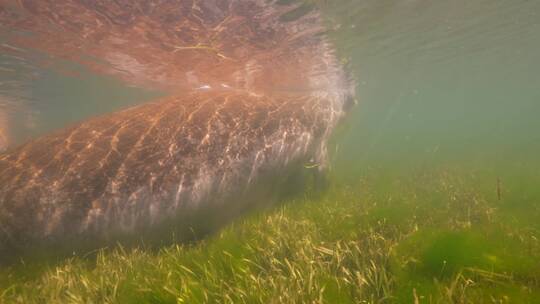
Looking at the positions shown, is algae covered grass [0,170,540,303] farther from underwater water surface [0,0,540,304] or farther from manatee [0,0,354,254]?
manatee [0,0,354,254]

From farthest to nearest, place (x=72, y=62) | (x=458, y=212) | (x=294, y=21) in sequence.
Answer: (x=72, y=62)
(x=294, y=21)
(x=458, y=212)

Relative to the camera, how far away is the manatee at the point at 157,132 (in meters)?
6.31

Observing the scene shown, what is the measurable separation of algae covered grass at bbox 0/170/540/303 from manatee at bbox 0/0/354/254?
0.90 metres

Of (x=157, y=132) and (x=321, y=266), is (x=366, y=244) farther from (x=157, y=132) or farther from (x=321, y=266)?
(x=157, y=132)

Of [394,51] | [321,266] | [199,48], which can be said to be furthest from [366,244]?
[394,51]

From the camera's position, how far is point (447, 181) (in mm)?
13742

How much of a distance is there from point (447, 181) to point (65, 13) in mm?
16134

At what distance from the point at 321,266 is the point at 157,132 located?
17.2 feet

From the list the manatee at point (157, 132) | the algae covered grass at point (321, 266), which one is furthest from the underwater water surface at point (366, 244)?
the manatee at point (157, 132)

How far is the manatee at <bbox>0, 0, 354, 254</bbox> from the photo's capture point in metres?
6.31

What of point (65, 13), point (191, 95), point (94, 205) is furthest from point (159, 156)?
point (65, 13)

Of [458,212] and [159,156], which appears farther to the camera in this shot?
[458,212]

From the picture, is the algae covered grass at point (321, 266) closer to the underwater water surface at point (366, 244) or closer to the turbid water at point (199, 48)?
the underwater water surface at point (366, 244)

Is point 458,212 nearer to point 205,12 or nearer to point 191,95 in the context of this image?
point 191,95
